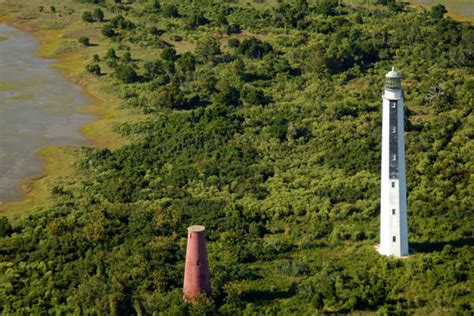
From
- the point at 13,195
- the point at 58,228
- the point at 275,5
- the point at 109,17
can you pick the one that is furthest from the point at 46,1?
the point at 58,228

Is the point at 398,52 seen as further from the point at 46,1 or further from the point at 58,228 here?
the point at 46,1

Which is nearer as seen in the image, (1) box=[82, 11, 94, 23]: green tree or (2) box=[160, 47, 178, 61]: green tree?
(2) box=[160, 47, 178, 61]: green tree

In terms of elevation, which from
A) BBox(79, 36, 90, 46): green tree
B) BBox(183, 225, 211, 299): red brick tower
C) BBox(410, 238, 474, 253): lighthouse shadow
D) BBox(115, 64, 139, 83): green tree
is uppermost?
BBox(79, 36, 90, 46): green tree

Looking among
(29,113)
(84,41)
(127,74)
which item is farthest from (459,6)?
(29,113)

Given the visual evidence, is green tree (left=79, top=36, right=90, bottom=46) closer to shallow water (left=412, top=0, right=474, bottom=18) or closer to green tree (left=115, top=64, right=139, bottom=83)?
green tree (left=115, top=64, right=139, bottom=83)

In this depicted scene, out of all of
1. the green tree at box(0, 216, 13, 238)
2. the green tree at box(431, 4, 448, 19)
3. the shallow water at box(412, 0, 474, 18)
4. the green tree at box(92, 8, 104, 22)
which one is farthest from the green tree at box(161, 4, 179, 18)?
the green tree at box(0, 216, 13, 238)

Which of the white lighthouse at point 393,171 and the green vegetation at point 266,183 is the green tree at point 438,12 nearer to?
the green vegetation at point 266,183
